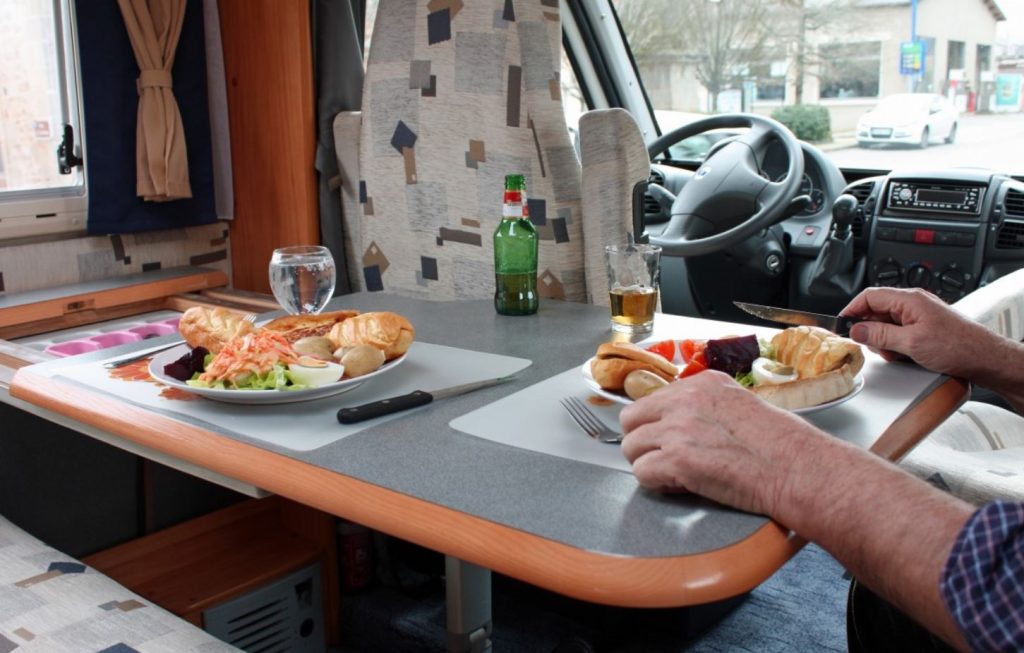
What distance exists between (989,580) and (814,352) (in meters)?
0.42

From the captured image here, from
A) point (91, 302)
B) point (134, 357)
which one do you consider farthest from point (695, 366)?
point (91, 302)

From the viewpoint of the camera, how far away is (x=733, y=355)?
1126 mm

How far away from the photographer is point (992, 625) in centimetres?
70

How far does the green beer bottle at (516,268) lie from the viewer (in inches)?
62.7

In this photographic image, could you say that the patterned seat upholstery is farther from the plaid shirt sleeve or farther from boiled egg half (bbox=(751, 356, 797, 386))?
the plaid shirt sleeve

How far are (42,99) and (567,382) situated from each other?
5.88 ft

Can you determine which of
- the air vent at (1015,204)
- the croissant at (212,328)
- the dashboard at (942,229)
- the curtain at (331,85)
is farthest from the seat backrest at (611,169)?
the air vent at (1015,204)

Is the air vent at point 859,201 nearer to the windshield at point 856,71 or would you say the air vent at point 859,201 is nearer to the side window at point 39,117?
the windshield at point 856,71

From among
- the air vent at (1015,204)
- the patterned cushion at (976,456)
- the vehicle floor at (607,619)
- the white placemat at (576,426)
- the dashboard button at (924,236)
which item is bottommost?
the vehicle floor at (607,619)

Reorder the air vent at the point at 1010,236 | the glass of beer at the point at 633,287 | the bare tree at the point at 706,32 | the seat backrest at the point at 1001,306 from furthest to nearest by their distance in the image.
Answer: the bare tree at the point at 706,32 < the air vent at the point at 1010,236 < the seat backrest at the point at 1001,306 < the glass of beer at the point at 633,287

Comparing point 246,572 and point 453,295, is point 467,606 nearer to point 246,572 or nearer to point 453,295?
point 246,572

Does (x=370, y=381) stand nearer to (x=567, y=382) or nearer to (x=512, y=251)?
(x=567, y=382)

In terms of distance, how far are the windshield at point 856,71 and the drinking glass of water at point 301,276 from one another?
1976 mm

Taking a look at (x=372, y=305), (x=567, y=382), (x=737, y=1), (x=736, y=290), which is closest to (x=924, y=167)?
(x=736, y=290)
